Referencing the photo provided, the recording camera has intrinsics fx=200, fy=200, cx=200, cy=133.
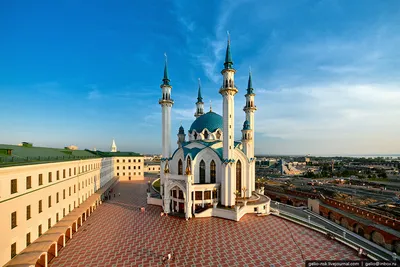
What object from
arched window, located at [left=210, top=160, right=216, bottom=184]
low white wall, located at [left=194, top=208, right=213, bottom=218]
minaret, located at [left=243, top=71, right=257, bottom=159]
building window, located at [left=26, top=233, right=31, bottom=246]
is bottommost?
low white wall, located at [left=194, top=208, right=213, bottom=218]

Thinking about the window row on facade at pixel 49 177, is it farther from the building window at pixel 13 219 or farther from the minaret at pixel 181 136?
the minaret at pixel 181 136

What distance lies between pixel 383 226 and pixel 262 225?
1594 cm

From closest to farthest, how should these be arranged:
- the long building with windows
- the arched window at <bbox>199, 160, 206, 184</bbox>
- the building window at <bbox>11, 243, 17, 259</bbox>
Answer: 1. the long building with windows
2. the building window at <bbox>11, 243, 17, 259</bbox>
3. the arched window at <bbox>199, 160, 206, 184</bbox>

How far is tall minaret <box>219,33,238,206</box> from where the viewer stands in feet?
96.1

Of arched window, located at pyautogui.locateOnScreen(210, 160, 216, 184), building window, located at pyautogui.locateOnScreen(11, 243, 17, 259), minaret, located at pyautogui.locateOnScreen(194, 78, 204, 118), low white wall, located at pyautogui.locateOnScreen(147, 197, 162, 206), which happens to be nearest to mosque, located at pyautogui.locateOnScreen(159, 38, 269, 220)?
arched window, located at pyautogui.locateOnScreen(210, 160, 216, 184)

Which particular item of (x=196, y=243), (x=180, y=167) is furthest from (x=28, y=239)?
(x=180, y=167)

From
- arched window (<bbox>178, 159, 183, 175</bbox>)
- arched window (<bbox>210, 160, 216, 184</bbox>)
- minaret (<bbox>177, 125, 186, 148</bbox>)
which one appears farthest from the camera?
minaret (<bbox>177, 125, 186, 148</bbox>)

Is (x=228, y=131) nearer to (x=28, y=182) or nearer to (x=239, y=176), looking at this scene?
(x=239, y=176)

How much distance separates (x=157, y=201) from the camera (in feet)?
112

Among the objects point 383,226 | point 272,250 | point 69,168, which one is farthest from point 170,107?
point 383,226

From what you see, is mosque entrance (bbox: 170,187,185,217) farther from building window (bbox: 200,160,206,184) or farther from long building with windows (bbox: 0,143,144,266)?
long building with windows (bbox: 0,143,144,266)

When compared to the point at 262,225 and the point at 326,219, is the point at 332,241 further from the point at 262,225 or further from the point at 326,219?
the point at 326,219

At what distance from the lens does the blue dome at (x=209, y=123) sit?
37.6 metres

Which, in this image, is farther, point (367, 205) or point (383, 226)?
point (367, 205)
